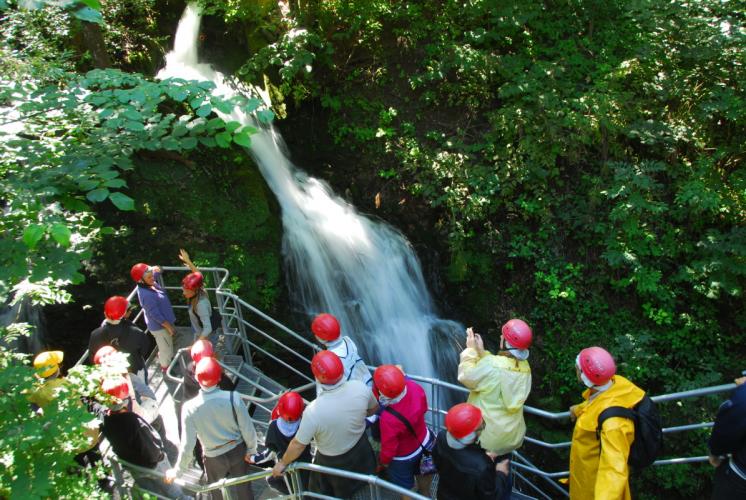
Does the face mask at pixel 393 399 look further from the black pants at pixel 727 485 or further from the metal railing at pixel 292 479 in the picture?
the black pants at pixel 727 485

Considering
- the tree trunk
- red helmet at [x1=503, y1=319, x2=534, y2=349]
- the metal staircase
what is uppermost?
the tree trunk

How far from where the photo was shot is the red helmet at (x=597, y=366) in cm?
380

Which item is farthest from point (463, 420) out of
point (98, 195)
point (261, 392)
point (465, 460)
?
point (261, 392)

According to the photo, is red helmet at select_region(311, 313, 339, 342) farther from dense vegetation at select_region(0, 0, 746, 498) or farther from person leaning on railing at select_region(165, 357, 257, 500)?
dense vegetation at select_region(0, 0, 746, 498)

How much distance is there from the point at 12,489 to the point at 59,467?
0.27 m

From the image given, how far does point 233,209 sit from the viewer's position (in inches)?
370

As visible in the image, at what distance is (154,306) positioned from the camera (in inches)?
243

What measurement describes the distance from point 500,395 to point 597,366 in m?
0.84

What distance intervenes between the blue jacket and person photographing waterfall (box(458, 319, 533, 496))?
1.30m

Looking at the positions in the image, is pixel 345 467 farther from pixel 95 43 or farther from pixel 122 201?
pixel 95 43

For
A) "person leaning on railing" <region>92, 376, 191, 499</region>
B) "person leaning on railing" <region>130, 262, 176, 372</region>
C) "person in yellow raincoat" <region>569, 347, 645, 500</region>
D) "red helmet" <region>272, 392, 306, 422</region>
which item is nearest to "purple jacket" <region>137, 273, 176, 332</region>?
"person leaning on railing" <region>130, 262, 176, 372</region>

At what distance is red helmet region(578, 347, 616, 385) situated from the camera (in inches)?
150

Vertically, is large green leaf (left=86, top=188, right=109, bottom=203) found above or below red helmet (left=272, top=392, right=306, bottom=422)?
above

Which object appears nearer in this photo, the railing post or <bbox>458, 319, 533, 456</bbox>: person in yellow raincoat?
<bbox>458, 319, 533, 456</bbox>: person in yellow raincoat
